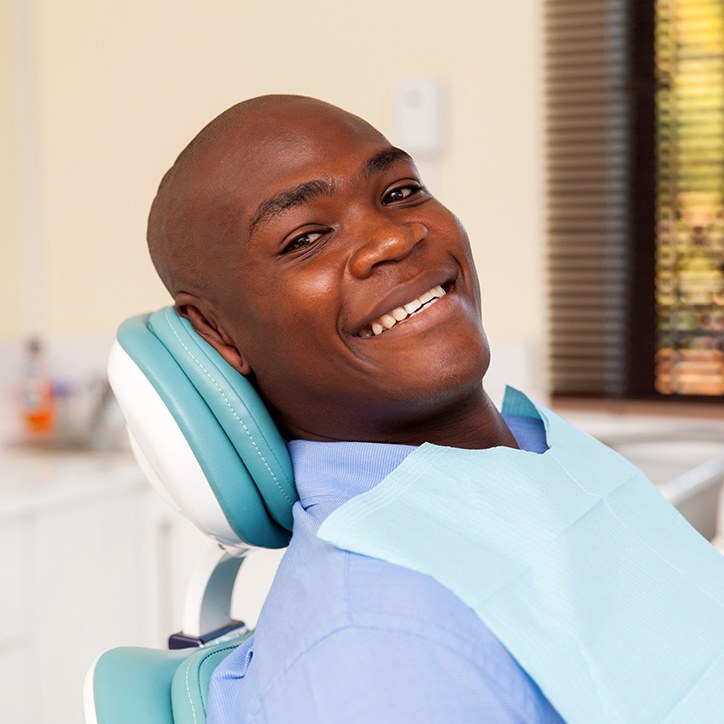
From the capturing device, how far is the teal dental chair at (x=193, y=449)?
3.31 ft

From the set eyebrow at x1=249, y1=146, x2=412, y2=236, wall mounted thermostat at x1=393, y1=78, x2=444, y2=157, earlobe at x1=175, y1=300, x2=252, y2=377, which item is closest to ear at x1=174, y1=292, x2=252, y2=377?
earlobe at x1=175, y1=300, x2=252, y2=377

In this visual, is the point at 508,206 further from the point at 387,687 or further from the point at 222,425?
the point at 387,687

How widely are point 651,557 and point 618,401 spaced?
172cm

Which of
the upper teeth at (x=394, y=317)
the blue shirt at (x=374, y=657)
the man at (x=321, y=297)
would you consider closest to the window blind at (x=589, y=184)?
the man at (x=321, y=297)

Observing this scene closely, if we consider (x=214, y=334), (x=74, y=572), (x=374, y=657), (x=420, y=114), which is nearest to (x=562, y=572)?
(x=374, y=657)

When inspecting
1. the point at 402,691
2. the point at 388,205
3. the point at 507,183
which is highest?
the point at 388,205

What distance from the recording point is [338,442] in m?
1.02

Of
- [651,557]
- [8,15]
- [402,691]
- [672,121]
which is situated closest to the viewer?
[402,691]

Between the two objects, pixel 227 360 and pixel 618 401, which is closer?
pixel 227 360

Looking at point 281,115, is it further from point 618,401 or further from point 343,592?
point 618,401

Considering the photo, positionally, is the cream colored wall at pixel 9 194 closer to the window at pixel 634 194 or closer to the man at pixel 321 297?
the window at pixel 634 194

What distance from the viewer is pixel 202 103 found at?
9.36ft

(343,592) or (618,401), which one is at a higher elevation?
(343,592)

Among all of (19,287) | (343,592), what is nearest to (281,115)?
(343,592)
